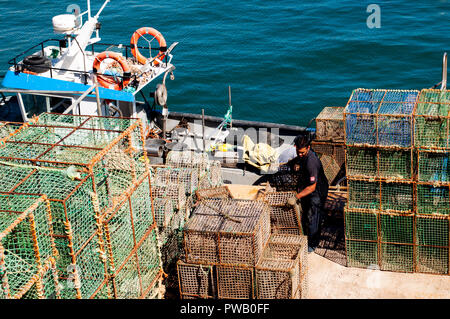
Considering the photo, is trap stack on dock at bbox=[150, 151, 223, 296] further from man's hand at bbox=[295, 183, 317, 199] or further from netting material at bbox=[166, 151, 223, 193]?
man's hand at bbox=[295, 183, 317, 199]

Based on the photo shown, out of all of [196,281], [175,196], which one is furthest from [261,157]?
[196,281]

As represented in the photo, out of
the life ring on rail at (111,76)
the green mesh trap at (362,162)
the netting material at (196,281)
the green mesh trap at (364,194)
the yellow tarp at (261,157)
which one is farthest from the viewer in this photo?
the life ring on rail at (111,76)

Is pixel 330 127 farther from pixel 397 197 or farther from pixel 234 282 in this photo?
pixel 234 282

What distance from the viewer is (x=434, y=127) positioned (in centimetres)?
866

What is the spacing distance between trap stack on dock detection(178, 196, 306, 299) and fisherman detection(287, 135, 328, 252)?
1.10 m

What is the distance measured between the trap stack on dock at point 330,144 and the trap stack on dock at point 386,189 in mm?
2588

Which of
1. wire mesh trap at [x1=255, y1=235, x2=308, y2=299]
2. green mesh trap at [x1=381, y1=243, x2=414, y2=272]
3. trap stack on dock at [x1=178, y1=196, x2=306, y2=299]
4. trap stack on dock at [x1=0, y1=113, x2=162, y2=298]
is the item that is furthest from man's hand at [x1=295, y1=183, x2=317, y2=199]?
trap stack on dock at [x1=0, y1=113, x2=162, y2=298]

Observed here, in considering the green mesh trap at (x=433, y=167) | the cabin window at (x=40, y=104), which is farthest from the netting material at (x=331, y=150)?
the cabin window at (x=40, y=104)

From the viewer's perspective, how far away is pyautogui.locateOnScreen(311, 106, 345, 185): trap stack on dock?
12062 millimetres

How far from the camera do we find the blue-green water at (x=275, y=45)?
24.3 m

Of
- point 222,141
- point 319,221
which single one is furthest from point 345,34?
point 319,221

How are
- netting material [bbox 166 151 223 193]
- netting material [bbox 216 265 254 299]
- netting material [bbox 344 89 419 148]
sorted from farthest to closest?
netting material [bbox 166 151 223 193], netting material [bbox 344 89 419 148], netting material [bbox 216 265 254 299]

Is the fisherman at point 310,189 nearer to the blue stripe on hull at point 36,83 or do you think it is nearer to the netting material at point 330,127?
the netting material at point 330,127
